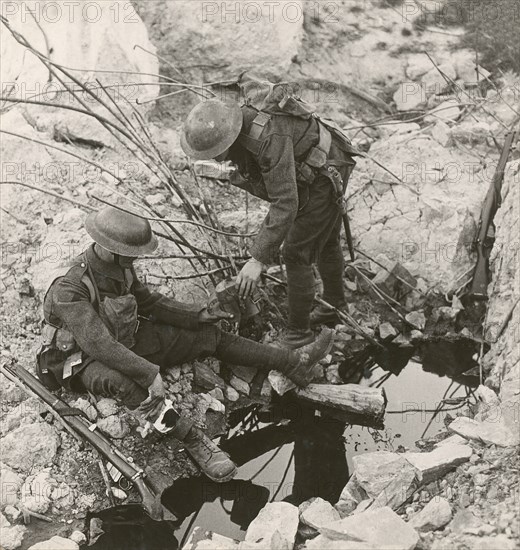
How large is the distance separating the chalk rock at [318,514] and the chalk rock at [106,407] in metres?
1.39

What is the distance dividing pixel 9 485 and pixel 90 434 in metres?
0.54

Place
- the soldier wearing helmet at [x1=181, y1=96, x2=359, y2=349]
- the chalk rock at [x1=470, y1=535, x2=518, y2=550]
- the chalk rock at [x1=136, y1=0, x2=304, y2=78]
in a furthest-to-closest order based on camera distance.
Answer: the chalk rock at [x1=136, y1=0, x2=304, y2=78], the soldier wearing helmet at [x1=181, y1=96, x2=359, y2=349], the chalk rock at [x1=470, y1=535, x2=518, y2=550]

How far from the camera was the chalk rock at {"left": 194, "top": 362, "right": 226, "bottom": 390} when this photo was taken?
5246 millimetres

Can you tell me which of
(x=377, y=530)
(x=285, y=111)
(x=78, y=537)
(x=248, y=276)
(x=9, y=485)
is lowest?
(x=78, y=537)

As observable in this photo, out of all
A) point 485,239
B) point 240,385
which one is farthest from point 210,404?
point 485,239

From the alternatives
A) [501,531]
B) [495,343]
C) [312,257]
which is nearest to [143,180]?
[312,257]

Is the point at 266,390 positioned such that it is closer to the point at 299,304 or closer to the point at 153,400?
the point at 299,304

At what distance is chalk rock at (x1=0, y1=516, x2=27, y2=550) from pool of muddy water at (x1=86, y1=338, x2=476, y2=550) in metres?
0.44

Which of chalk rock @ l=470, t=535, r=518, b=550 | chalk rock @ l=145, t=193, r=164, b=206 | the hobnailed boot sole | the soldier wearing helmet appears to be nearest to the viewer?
chalk rock @ l=470, t=535, r=518, b=550

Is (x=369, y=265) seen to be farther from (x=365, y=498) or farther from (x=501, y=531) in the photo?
(x=501, y=531)

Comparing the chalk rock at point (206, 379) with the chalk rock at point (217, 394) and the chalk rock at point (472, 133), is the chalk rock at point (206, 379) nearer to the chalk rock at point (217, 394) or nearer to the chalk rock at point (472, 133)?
the chalk rock at point (217, 394)

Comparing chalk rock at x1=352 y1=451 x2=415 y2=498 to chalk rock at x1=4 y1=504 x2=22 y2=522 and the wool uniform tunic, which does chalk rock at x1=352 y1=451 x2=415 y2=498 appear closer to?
the wool uniform tunic

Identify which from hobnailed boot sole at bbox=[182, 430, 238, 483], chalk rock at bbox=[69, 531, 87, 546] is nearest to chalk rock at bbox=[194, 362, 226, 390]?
hobnailed boot sole at bbox=[182, 430, 238, 483]

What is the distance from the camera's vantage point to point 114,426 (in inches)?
187
